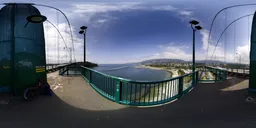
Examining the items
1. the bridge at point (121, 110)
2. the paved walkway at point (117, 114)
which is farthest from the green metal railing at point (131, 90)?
the paved walkway at point (117, 114)

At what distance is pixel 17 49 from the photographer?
5.03 meters

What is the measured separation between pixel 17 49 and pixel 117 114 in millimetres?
4553

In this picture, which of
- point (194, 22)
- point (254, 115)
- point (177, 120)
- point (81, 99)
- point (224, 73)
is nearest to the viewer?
point (177, 120)

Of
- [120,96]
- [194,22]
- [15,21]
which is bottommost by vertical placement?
[120,96]

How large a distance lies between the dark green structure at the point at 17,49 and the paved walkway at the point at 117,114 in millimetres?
1036

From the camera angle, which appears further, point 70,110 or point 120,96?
point 120,96

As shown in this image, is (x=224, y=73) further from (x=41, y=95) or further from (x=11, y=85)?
(x=11, y=85)

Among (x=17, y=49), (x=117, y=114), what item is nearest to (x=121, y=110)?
(x=117, y=114)

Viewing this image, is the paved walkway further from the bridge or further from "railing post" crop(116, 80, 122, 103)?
"railing post" crop(116, 80, 122, 103)

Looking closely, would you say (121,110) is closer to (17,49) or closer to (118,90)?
(118,90)

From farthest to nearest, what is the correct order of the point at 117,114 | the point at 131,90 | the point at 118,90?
the point at 118,90 → the point at 131,90 → the point at 117,114

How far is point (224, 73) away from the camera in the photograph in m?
9.71

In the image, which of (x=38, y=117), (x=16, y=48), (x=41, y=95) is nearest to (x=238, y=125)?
(x=38, y=117)

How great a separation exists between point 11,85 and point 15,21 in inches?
98.3
